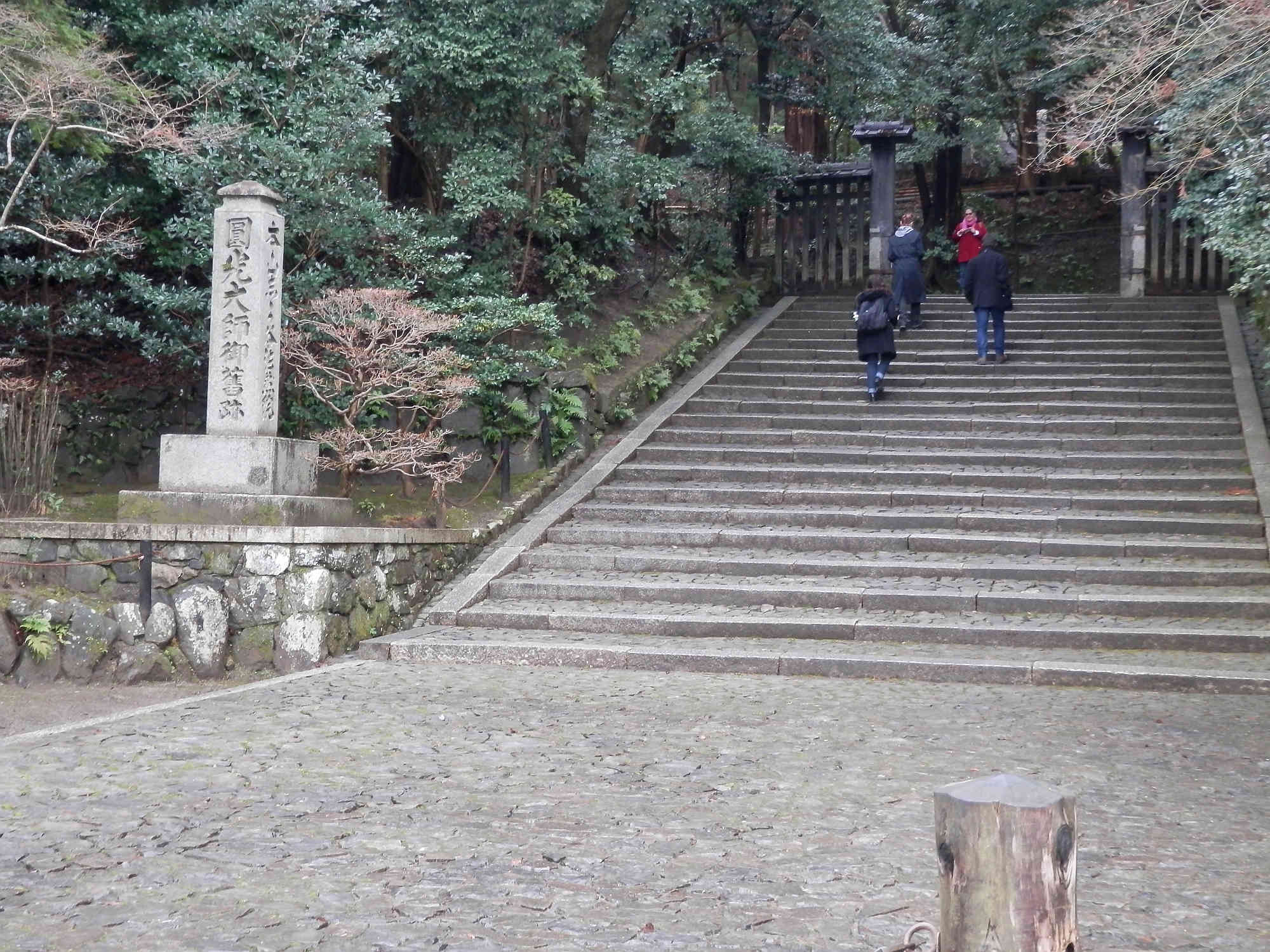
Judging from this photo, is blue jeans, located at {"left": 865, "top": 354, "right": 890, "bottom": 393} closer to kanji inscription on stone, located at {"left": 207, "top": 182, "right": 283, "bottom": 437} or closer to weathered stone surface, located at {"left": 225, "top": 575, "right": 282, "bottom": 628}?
kanji inscription on stone, located at {"left": 207, "top": 182, "right": 283, "bottom": 437}

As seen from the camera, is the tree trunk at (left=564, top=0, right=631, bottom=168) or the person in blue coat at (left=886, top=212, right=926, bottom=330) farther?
the person in blue coat at (left=886, top=212, right=926, bottom=330)

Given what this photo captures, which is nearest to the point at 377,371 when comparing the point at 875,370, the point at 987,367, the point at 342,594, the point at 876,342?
the point at 342,594

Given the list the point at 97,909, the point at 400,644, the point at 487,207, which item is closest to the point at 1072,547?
the point at 400,644

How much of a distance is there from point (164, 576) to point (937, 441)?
7872 millimetres

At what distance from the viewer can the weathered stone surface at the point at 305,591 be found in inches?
332

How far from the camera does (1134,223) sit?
56.9 ft

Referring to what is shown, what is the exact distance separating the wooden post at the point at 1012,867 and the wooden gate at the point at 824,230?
16385 millimetres

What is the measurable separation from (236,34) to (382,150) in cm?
232

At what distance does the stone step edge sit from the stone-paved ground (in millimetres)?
206

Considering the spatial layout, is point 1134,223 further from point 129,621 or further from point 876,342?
point 129,621

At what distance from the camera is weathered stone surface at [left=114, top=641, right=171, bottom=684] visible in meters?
8.03

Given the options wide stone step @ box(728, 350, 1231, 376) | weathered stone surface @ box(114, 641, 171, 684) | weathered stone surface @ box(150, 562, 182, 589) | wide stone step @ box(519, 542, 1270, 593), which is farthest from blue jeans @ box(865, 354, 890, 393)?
weathered stone surface @ box(114, 641, 171, 684)

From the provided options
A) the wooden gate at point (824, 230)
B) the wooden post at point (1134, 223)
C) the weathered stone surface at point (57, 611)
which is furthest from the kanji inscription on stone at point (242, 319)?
the wooden post at point (1134, 223)

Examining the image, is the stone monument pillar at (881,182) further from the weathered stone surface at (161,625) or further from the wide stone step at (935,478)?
the weathered stone surface at (161,625)
